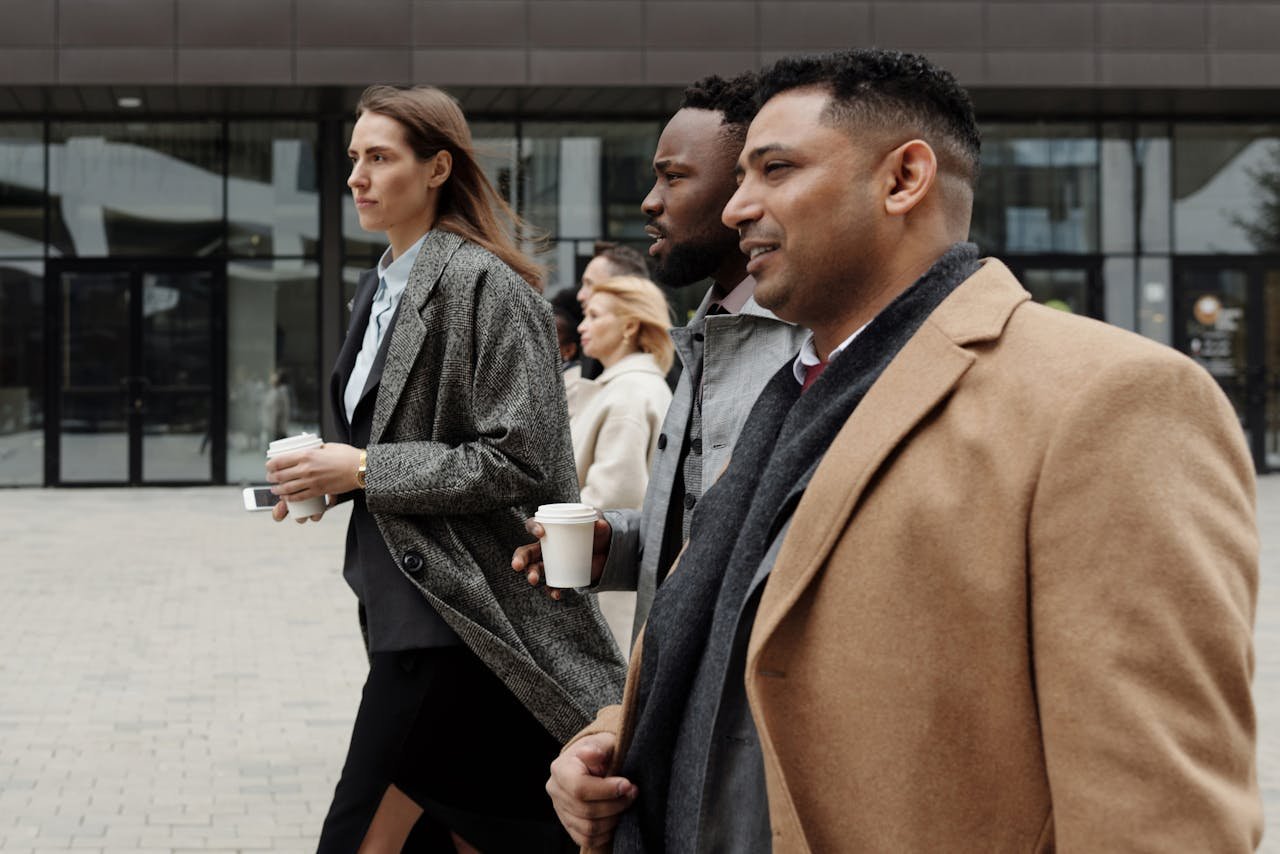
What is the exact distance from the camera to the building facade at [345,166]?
668 inches

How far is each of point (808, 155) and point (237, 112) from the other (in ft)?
60.8

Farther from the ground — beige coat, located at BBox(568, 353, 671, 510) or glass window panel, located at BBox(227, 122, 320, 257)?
glass window panel, located at BBox(227, 122, 320, 257)

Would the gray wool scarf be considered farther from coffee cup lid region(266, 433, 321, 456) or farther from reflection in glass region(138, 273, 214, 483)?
reflection in glass region(138, 273, 214, 483)

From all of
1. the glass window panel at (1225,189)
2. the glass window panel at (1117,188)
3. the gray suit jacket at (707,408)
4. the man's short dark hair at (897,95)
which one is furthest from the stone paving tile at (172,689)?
the glass window panel at (1225,189)

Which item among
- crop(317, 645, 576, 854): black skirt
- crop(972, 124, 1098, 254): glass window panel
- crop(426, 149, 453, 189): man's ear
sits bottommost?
crop(317, 645, 576, 854): black skirt

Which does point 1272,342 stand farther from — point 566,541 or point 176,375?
point 566,541

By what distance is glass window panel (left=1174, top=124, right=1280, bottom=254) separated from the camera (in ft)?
65.8

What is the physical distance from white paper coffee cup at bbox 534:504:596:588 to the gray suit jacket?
148 mm

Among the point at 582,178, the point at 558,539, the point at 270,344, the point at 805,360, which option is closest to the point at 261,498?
the point at 558,539

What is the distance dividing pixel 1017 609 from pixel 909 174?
57cm

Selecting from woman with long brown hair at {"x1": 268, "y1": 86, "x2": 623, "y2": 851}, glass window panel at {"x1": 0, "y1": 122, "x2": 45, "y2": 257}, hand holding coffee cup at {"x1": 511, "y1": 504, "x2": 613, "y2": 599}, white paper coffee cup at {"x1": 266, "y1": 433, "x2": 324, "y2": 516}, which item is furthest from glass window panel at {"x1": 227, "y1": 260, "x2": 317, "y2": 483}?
hand holding coffee cup at {"x1": 511, "y1": 504, "x2": 613, "y2": 599}

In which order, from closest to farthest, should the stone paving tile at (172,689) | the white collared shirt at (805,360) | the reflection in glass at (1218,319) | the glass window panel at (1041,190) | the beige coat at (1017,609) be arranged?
the beige coat at (1017,609), the white collared shirt at (805,360), the stone paving tile at (172,689), the reflection in glass at (1218,319), the glass window panel at (1041,190)

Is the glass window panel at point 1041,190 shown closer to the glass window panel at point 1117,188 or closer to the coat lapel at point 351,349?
the glass window panel at point 1117,188

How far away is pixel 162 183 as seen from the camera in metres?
19.1
